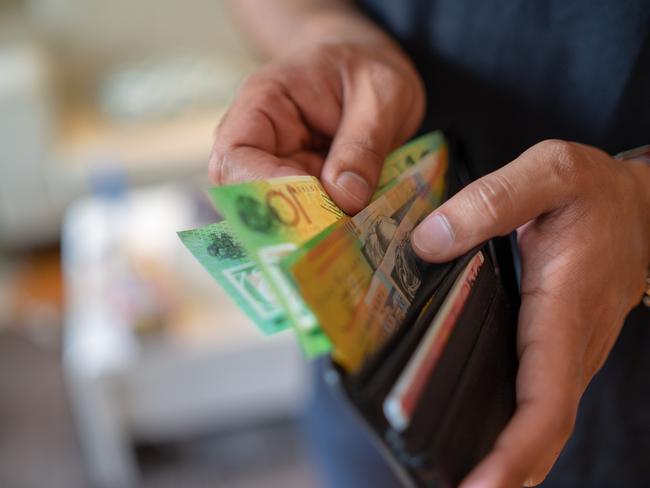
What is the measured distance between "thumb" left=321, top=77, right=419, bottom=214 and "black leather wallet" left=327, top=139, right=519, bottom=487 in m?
0.08

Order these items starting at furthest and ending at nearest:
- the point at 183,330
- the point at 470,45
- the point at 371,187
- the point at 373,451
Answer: the point at 183,330 < the point at 373,451 < the point at 470,45 < the point at 371,187

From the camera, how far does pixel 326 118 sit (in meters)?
0.57

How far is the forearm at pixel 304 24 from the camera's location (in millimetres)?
635

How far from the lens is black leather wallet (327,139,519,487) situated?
1.08ft

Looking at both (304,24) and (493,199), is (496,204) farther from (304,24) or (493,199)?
(304,24)

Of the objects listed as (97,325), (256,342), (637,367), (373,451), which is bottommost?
(256,342)

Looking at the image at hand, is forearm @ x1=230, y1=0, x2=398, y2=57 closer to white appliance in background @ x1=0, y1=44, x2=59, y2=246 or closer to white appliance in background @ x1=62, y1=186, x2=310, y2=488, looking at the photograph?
white appliance in background @ x1=62, y1=186, x2=310, y2=488

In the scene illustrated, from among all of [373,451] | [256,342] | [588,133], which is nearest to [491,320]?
[588,133]

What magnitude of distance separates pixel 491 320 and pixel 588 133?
0.22m

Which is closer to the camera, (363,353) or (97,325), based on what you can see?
(363,353)

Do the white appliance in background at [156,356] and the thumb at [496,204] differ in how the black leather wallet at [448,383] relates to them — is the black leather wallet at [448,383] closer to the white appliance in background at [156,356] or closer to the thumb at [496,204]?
the thumb at [496,204]

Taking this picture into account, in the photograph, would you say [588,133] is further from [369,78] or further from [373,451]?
[373,451]

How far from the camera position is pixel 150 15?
2820mm

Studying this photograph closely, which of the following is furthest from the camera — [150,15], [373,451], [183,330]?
[150,15]
